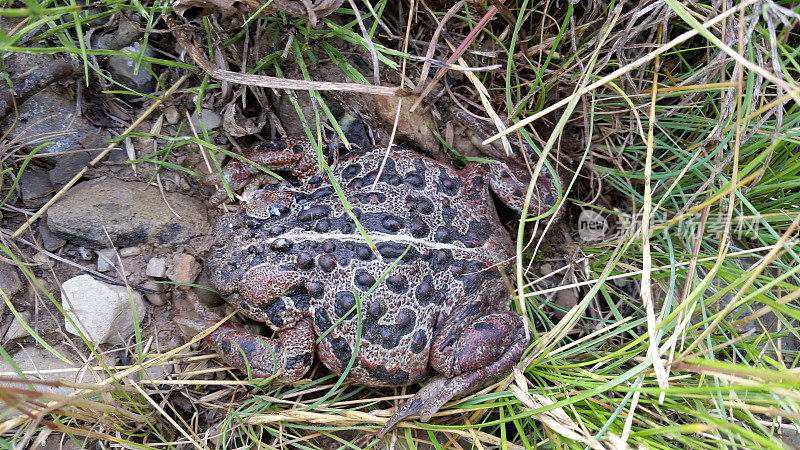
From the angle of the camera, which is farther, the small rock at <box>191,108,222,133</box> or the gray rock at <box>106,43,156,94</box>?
the small rock at <box>191,108,222,133</box>

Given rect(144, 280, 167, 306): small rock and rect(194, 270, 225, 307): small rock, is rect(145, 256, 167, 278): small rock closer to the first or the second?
rect(144, 280, 167, 306): small rock

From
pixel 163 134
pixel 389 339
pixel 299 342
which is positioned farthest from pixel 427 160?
pixel 163 134

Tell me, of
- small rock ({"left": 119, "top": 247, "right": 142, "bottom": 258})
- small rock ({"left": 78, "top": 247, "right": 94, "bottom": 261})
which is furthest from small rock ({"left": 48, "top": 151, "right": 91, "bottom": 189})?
small rock ({"left": 119, "top": 247, "right": 142, "bottom": 258})

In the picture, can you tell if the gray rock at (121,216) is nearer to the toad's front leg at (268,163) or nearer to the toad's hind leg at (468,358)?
the toad's front leg at (268,163)

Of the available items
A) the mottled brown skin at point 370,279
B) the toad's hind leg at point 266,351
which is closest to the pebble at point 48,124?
the mottled brown skin at point 370,279

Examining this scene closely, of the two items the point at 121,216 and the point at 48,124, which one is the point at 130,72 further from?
the point at 121,216

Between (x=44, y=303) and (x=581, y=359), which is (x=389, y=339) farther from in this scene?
(x=44, y=303)
